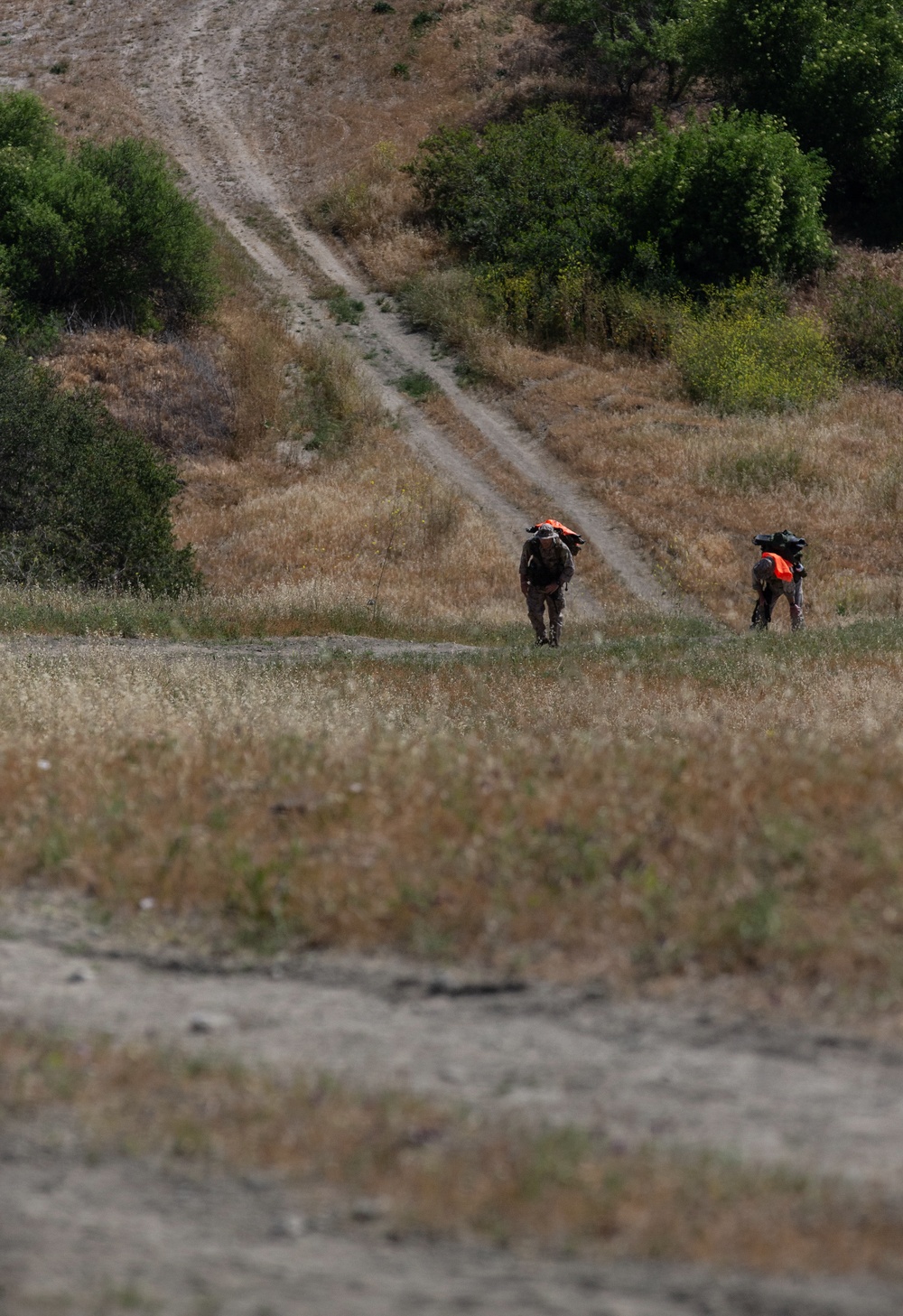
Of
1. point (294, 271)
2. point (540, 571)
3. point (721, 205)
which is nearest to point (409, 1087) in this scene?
point (540, 571)

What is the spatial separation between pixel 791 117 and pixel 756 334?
13.4 metres

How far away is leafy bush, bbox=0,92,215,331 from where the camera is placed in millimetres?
38281

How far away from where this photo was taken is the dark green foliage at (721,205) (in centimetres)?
3953

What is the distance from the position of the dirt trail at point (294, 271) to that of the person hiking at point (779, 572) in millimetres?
7033

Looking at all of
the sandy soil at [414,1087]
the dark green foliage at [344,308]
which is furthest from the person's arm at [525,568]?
the dark green foliage at [344,308]

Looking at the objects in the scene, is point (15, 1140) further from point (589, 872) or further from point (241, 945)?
point (589, 872)

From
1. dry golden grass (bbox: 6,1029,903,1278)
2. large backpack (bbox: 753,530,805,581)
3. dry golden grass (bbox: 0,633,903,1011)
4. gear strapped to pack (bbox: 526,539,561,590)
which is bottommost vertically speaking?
large backpack (bbox: 753,530,805,581)

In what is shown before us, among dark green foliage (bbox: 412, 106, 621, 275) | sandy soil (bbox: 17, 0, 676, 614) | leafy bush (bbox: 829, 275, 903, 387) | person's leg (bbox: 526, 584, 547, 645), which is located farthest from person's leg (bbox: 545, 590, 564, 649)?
dark green foliage (bbox: 412, 106, 621, 275)

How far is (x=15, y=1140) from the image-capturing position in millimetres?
3980

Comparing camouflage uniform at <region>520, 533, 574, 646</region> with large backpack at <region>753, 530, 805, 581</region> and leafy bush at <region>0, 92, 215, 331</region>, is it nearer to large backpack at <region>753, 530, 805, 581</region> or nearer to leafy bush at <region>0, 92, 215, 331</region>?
large backpack at <region>753, 530, 805, 581</region>

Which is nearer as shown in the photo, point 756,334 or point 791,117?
point 756,334

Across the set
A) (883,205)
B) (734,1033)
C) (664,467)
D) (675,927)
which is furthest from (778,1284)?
(883,205)

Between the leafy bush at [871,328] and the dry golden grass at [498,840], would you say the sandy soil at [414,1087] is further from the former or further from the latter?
the leafy bush at [871,328]

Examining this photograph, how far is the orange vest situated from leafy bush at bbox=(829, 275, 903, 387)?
2081 cm
